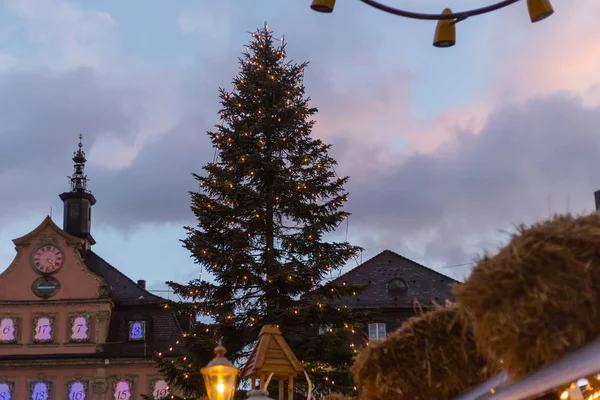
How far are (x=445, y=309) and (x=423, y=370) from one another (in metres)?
0.41

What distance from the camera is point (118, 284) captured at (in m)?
45.8

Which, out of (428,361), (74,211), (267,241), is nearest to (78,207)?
(74,211)

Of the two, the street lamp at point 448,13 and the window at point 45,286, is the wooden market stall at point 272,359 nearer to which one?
the street lamp at point 448,13

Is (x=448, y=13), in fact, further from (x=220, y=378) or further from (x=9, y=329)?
(x=9, y=329)

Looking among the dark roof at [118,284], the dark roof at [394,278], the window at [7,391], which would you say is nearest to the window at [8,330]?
the window at [7,391]

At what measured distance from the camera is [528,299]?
3.99m

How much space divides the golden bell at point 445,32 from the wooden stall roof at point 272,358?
20.0ft

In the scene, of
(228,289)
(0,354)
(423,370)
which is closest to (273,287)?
(228,289)

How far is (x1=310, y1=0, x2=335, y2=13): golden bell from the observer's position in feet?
24.6

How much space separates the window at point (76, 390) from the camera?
141 feet

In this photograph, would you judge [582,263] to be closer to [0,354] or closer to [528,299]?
[528,299]

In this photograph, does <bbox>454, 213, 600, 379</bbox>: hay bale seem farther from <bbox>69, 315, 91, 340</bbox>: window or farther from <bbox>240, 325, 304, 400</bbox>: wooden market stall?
<bbox>69, 315, 91, 340</bbox>: window

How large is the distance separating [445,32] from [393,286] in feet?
107

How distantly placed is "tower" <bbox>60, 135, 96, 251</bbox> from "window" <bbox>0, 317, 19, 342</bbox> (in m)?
5.94
